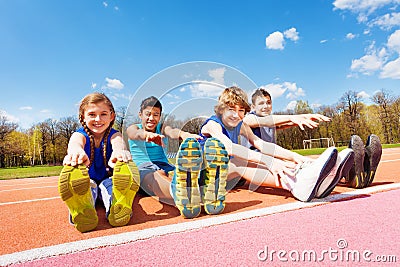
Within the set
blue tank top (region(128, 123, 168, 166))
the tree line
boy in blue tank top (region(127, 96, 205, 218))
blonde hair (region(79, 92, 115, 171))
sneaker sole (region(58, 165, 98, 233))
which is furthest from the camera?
the tree line

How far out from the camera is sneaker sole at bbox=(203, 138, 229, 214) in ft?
7.15

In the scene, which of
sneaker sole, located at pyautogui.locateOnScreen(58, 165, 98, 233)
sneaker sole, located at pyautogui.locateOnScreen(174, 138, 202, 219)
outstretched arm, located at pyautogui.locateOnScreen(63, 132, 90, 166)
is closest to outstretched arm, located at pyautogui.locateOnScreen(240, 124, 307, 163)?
sneaker sole, located at pyautogui.locateOnScreen(174, 138, 202, 219)

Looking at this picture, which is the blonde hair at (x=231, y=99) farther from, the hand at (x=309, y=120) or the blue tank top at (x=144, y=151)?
the blue tank top at (x=144, y=151)

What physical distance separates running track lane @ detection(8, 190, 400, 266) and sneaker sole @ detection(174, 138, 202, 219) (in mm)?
350

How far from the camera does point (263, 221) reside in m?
1.88

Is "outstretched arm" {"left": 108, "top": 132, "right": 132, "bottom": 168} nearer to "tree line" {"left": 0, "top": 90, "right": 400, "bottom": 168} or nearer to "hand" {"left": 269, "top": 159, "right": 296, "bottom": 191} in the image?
"hand" {"left": 269, "top": 159, "right": 296, "bottom": 191}

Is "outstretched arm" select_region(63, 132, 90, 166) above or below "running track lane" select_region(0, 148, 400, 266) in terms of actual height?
above

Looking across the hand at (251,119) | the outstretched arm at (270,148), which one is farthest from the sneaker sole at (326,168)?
the hand at (251,119)

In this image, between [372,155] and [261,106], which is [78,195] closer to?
[261,106]

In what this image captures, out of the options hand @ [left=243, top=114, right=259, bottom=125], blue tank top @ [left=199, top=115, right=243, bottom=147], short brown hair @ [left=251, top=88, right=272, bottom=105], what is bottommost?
blue tank top @ [left=199, top=115, right=243, bottom=147]

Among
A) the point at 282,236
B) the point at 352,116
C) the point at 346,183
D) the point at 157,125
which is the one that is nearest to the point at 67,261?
the point at 282,236

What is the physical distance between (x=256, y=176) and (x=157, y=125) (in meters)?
1.24

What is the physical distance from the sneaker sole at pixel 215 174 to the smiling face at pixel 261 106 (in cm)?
169

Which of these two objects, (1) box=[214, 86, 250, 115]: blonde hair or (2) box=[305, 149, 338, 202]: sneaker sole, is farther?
(1) box=[214, 86, 250, 115]: blonde hair
